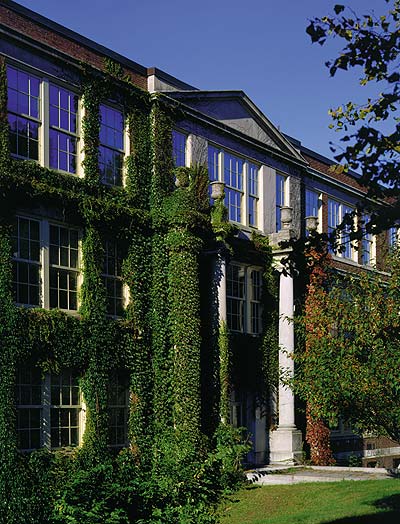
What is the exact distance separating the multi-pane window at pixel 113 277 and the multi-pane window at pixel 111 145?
1880mm

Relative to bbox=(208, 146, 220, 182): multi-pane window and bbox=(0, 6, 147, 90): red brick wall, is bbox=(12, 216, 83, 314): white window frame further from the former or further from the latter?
bbox=(208, 146, 220, 182): multi-pane window

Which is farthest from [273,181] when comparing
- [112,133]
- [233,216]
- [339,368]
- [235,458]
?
[235,458]

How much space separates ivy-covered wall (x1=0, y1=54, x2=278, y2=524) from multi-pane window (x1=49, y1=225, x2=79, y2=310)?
0.84 ft

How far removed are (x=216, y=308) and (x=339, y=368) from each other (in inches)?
306

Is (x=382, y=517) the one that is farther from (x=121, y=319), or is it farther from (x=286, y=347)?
(x=286, y=347)

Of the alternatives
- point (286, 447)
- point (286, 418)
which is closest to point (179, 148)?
point (286, 418)

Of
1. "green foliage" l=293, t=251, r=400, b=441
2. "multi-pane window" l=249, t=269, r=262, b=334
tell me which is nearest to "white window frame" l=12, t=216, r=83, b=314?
"green foliage" l=293, t=251, r=400, b=441

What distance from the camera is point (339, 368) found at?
59.5 ft

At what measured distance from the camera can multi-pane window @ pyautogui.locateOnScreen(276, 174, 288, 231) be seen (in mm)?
30594

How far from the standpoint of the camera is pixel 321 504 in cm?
1891

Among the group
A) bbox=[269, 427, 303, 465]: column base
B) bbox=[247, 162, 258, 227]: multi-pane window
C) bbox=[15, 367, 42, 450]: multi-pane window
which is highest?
bbox=[247, 162, 258, 227]: multi-pane window

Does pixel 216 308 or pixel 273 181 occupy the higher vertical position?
pixel 273 181

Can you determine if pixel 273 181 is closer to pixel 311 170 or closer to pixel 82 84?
pixel 311 170

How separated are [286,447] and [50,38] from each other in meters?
14.6
